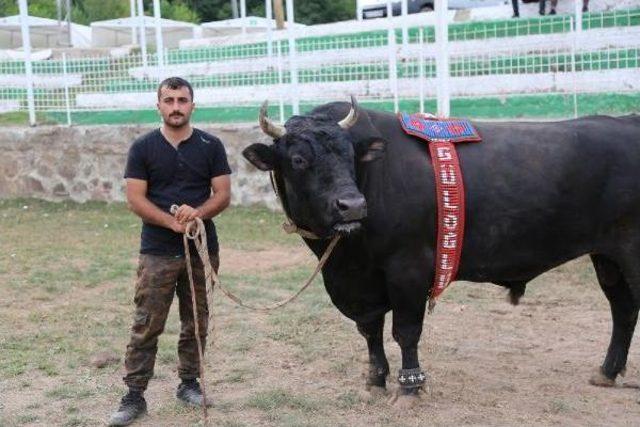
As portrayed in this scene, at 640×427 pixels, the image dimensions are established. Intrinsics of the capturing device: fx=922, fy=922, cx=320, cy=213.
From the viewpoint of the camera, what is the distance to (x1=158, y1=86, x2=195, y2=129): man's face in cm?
486

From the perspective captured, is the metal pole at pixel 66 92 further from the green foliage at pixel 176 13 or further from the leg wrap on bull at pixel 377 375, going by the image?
the green foliage at pixel 176 13

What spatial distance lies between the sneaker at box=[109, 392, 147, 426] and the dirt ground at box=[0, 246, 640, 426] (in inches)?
2.9

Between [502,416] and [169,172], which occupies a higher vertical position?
[169,172]

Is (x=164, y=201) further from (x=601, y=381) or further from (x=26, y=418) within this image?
(x=601, y=381)

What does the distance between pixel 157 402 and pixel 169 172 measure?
1419 mm

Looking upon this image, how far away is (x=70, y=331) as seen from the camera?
22.9 ft

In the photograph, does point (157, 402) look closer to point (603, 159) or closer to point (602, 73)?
point (603, 159)

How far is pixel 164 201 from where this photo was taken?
16.4 feet

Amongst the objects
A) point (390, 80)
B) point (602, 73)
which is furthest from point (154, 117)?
point (602, 73)

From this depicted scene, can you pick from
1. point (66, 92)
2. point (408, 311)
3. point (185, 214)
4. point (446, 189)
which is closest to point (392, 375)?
point (408, 311)

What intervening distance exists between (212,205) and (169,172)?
A: 291 millimetres

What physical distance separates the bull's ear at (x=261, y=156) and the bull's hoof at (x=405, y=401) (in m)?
1.51

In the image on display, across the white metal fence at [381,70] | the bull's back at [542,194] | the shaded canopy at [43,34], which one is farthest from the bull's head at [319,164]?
the shaded canopy at [43,34]

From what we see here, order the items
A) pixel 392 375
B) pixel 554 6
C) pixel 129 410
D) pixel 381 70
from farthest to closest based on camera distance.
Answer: pixel 554 6 → pixel 381 70 → pixel 392 375 → pixel 129 410
